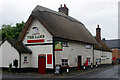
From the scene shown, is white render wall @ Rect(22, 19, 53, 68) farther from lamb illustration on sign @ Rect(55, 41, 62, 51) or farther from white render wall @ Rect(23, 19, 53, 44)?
lamb illustration on sign @ Rect(55, 41, 62, 51)

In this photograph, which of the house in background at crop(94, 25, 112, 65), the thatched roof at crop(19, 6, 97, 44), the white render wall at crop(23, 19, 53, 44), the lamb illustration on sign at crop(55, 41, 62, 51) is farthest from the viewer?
the house in background at crop(94, 25, 112, 65)

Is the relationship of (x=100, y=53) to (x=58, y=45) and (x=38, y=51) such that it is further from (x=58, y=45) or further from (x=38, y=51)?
(x=58, y=45)

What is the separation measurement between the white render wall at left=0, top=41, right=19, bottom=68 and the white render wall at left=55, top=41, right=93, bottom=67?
5280mm

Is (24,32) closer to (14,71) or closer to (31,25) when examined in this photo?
(31,25)

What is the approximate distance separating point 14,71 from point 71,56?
7729mm

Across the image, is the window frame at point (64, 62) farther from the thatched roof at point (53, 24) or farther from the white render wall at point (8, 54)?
the white render wall at point (8, 54)

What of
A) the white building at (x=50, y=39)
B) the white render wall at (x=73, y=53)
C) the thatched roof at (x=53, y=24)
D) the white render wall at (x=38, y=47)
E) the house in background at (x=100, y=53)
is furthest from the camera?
the house in background at (x=100, y=53)

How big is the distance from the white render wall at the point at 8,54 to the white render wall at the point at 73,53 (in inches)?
208

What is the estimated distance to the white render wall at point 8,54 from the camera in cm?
2234

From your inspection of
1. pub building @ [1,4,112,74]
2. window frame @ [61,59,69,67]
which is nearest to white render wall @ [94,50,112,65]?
pub building @ [1,4,112,74]

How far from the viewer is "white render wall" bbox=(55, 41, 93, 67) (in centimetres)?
2175

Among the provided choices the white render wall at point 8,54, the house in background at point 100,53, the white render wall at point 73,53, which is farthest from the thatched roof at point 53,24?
the house in background at point 100,53

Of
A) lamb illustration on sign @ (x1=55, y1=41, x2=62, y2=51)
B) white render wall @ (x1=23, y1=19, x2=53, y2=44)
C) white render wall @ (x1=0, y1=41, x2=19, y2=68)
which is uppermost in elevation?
white render wall @ (x1=23, y1=19, x2=53, y2=44)

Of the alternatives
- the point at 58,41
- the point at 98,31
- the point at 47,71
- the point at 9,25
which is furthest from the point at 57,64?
the point at 9,25
